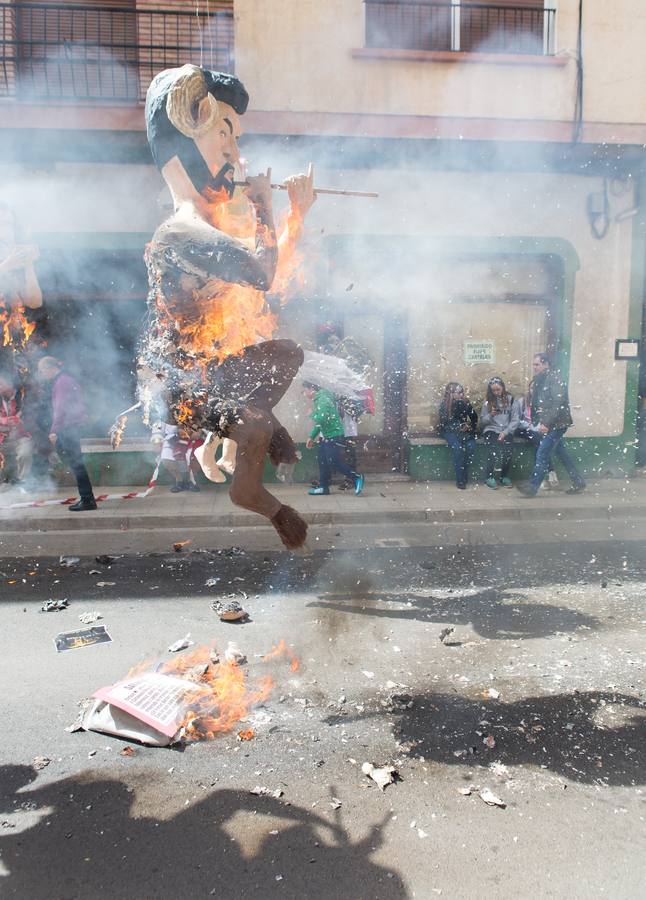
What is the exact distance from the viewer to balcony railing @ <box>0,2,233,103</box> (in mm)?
8180

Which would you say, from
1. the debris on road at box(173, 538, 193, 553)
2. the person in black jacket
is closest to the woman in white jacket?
the person in black jacket

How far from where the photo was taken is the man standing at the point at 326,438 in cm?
773

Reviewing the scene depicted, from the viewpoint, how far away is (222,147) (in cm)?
323

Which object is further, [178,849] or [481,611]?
[481,611]

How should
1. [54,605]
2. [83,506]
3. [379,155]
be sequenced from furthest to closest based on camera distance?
[379,155], [83,506], [54,605]

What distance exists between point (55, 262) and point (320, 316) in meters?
3.44

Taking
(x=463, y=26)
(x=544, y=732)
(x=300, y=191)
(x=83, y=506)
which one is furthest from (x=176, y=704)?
(x=463, y=26)

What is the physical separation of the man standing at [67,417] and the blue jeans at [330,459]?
2688mm

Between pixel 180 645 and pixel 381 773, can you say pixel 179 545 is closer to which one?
pixel 180 645

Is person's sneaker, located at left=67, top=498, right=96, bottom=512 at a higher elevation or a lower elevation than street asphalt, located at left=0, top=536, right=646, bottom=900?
higher

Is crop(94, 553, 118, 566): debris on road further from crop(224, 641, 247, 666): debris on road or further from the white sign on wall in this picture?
the white sign on wall

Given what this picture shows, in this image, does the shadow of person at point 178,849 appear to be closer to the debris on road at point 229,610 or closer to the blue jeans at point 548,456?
the debris on road at point 229,610

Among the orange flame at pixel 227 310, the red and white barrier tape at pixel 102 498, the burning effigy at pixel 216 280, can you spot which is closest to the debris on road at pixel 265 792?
the burning effigy at pixel 216 280

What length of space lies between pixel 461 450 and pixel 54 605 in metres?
5.45
